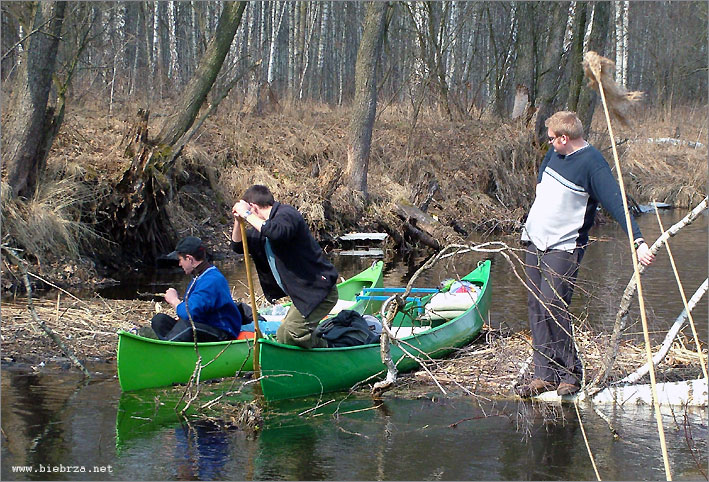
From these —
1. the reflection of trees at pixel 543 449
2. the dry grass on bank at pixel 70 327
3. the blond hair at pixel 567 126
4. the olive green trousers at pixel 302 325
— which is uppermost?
the blond hair at pixel 567 126

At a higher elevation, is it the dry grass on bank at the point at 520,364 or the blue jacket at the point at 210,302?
the blue jacket at the point at 210,302

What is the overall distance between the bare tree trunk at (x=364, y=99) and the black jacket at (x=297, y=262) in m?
10.1

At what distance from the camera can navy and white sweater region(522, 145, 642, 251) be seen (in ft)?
19.8

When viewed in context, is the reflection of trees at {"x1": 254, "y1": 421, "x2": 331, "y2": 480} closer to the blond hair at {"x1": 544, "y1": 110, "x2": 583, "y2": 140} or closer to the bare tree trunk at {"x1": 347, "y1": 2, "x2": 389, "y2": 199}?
the blond hair at {"x1": 544, "y1": 110, "x2": 583, "y2": 140}

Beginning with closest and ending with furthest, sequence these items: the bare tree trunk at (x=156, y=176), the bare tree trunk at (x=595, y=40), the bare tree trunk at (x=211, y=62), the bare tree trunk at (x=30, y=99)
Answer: the bare tree trunk at (x=30, y=99)
the bare tree trunk at (x=156, y=176)
the bare tree trunk at (x=211, y=62)
the bare tree trunk at (x=595, y=40)

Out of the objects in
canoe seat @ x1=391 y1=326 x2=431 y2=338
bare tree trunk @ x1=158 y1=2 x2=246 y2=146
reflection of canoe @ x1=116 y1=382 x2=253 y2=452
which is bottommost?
reflection of canoe @ x1=116 y1=382 x2=253 y2=452

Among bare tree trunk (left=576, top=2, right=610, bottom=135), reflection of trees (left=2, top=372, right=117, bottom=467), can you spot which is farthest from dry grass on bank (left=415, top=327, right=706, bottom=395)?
bare tree trunk (left=576, top=2, right=610, bottom=135)

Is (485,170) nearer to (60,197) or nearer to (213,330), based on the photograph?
(60,197)

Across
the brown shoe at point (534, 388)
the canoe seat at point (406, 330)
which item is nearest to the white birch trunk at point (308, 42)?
the canoe seat at point (406, 330)

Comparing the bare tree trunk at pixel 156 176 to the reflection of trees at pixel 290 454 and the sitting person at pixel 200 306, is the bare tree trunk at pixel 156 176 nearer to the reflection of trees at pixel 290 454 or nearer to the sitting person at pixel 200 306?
the sitting person at pixel 200 306

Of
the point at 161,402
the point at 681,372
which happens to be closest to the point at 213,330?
the point at 161,402

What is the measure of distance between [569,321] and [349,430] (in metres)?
1.68

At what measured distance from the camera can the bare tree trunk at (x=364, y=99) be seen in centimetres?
1666

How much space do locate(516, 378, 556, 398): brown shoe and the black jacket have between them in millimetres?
1573
